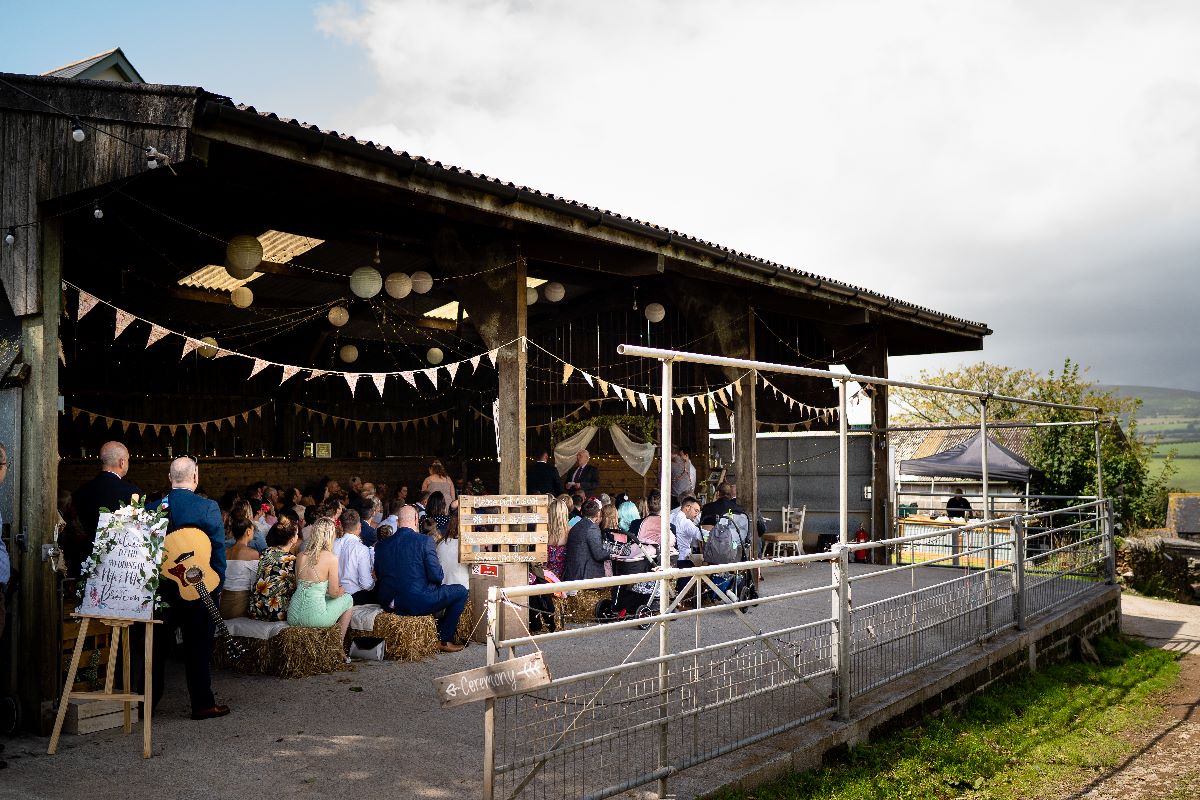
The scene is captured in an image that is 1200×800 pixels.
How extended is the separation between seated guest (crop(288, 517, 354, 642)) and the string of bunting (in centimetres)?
715

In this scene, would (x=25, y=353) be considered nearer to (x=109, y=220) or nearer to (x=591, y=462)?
(x=109, y=220)

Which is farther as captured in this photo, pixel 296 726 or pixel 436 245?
pixel 436 245

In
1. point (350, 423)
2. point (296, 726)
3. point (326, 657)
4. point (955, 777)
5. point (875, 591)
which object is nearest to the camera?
point (296, 726)

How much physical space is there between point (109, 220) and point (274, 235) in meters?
2.21

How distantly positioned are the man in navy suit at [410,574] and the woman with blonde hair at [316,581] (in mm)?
563

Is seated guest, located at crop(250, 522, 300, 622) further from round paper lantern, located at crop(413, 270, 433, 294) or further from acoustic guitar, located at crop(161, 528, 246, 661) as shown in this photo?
round paper lantern, located at crop(413, 270, 433, 294)

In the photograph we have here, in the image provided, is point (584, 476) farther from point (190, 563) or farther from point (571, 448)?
point (190, 563)

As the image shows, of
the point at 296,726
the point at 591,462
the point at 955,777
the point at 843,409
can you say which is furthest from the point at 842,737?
the point at 591,462

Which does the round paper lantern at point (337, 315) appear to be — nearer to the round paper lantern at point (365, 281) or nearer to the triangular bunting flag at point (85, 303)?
the round paper lantern at point (365, 281)

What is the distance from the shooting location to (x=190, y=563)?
548 centimetres

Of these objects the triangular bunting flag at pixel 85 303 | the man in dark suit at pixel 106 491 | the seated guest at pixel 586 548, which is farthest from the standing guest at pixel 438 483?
the man in dark suit at pixel 106 491

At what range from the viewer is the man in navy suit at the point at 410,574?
23.2 feet

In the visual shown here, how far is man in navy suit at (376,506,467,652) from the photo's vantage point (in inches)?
279

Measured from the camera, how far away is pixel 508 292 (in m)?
8.84
